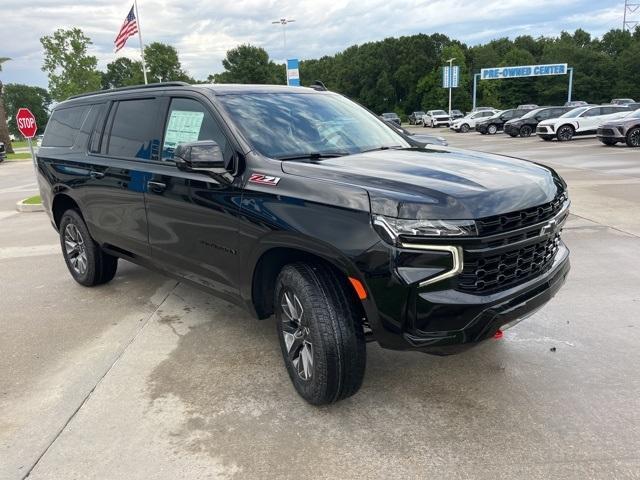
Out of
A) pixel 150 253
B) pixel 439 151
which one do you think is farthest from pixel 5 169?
pixel 439 151

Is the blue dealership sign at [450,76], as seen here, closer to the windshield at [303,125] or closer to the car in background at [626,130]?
the car in background at [626,130]

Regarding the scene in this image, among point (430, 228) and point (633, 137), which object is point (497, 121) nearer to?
point (633, 137)

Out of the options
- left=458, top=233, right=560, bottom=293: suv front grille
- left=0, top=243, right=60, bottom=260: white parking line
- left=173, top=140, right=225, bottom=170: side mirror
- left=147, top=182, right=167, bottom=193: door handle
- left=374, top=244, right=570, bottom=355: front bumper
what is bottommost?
left=0, top=243, right=60, bottom=260: white parking line

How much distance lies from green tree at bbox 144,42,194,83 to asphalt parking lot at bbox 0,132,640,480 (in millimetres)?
83797

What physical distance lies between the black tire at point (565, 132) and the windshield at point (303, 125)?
23.1 meters

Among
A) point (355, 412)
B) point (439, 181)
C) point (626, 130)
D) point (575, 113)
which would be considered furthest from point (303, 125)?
point (575, 113)

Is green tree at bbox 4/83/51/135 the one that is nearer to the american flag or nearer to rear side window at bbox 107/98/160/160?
the american flag

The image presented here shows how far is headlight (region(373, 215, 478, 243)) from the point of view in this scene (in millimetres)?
2516

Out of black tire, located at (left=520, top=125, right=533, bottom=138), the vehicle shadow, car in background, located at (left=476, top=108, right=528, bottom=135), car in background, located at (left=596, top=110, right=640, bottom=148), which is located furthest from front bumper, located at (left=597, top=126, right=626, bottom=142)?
the vehicle shadow

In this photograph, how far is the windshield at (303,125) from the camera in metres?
3.50

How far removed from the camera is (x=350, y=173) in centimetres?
293

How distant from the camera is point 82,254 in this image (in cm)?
554

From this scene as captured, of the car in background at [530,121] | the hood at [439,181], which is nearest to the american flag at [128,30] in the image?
the car in background at [530,121]

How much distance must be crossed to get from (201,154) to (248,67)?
9278 cm
